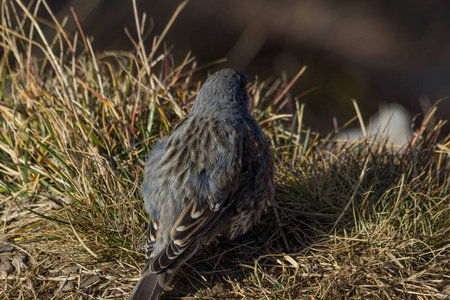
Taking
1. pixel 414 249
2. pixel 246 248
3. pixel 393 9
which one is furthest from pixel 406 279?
pixel 393 9

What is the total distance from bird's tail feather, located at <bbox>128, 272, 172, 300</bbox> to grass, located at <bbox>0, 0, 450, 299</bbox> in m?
0.18

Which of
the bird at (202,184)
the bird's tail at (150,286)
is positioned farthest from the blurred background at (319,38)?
the bird's tail at (150,286)

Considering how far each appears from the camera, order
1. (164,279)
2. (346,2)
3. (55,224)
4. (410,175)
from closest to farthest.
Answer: (164,279) < (55,224) < (410,175) < (346,2)

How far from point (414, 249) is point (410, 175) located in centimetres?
74

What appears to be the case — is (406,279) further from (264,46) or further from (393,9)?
(393,9)

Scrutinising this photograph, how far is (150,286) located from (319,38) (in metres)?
7.72

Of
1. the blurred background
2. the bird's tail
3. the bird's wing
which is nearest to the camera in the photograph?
the bird's tail

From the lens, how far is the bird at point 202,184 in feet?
9.66

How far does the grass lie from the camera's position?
304cm

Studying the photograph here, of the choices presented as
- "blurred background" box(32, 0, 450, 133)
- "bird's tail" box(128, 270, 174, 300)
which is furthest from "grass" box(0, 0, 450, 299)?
"blurred background" box(32, 0, 450, 133)

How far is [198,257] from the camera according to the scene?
3.27m

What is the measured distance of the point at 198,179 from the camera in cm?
310

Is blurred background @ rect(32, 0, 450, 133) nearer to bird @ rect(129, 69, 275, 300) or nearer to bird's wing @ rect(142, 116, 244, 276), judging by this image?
bird @ rect(129, 69, 275, 300)

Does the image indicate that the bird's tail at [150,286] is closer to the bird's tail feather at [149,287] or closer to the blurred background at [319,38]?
the bird's tail feather at [149,287]
